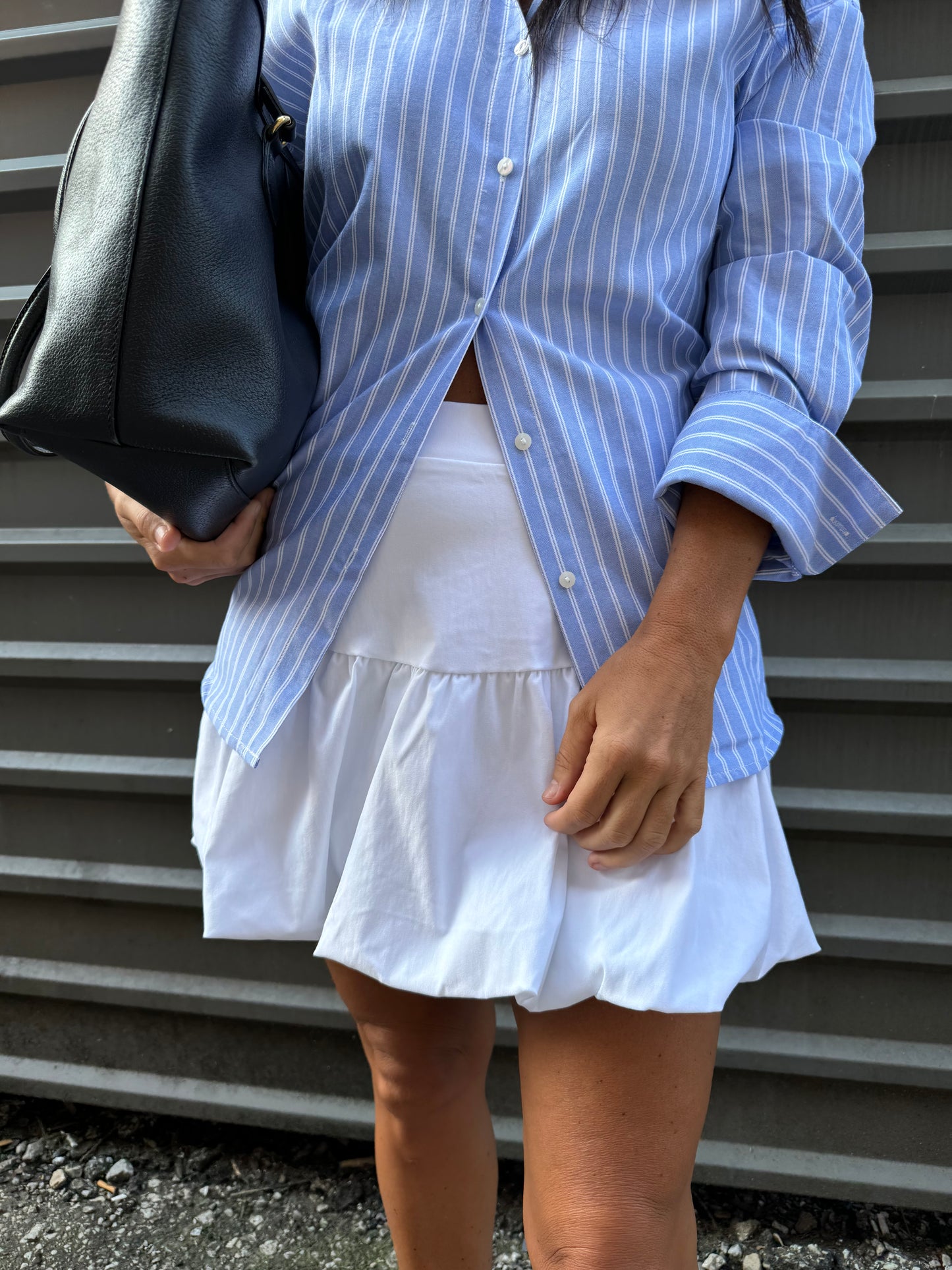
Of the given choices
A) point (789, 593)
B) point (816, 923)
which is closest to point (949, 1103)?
point (816, 923)

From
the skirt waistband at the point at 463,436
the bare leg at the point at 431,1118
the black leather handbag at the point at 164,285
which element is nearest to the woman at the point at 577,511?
the skirt waistband at the point at 463,436

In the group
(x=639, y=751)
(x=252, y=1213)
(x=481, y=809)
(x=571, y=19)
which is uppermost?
(x=571, y=19)

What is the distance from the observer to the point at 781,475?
0.85 m

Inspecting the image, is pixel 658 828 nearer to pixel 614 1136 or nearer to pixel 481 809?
pixel 481 809

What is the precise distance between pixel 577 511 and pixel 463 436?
0.45 feet

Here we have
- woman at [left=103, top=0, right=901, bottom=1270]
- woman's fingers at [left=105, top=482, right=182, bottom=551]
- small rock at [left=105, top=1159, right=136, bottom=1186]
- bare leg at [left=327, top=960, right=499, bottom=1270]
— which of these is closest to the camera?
woman at [left=103, top=0, right=901, bottom=1270]

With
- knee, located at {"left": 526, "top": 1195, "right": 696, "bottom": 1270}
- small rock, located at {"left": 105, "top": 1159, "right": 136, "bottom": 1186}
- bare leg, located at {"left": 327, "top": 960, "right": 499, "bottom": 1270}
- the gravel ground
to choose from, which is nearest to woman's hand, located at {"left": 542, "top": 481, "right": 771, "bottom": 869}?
knee, located at {"left": 526, "top": 1195, "right": 696, "bottom": 1270}

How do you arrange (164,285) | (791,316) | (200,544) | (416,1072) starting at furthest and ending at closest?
1. (416,1072)
2. (200,544)
3. (791,316)
4. (164,285)

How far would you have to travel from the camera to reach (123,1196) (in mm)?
1920

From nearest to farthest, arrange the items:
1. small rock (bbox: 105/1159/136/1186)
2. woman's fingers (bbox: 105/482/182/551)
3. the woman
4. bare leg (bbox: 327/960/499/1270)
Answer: the woman < woman's fingers (bbox: 105/482/182/551) < bare leg (bbox: 327/960/499/1270) < small rock (bbox: 105/1159/136/1186)

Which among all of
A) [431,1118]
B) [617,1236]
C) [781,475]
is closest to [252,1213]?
[431,1118]

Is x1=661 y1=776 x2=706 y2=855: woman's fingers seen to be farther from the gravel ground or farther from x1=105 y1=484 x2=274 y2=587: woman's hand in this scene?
the gravel ground

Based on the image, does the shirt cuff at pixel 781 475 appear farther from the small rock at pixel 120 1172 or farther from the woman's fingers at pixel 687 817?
the small rock at pixel 120 1172

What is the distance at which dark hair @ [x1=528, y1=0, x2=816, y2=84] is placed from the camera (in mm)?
892
